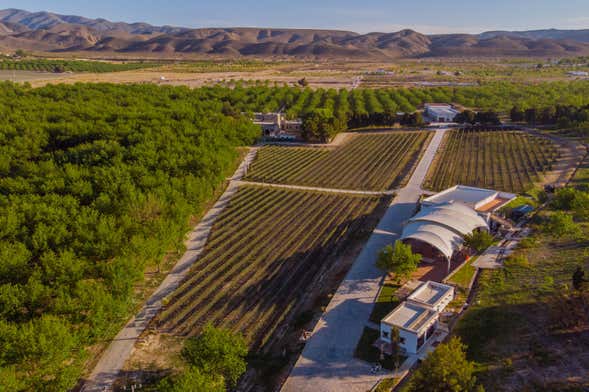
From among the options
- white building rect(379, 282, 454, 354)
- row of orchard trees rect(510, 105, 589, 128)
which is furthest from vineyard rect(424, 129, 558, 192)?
white building rect(379, 282, 454, 354)

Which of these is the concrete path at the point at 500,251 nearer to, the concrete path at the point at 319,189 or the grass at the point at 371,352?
the grass at the point at 371,352

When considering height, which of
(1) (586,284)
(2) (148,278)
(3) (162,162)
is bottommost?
(2) (148,278)

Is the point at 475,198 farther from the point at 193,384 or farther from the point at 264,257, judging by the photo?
the point at 193,384

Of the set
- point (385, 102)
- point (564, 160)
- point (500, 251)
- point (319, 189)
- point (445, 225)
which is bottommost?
point (500, 251)

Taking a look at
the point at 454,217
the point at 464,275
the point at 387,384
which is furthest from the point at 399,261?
the point at 387,384

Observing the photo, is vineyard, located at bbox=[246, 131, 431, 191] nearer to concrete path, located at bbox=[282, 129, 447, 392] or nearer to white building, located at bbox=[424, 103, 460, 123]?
white building, located at bbox=[424, 103, 460, 123]

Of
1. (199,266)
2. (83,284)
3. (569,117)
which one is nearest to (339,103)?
(569,117)

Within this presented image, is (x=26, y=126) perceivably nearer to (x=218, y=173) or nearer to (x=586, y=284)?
(x=218, y=173)
